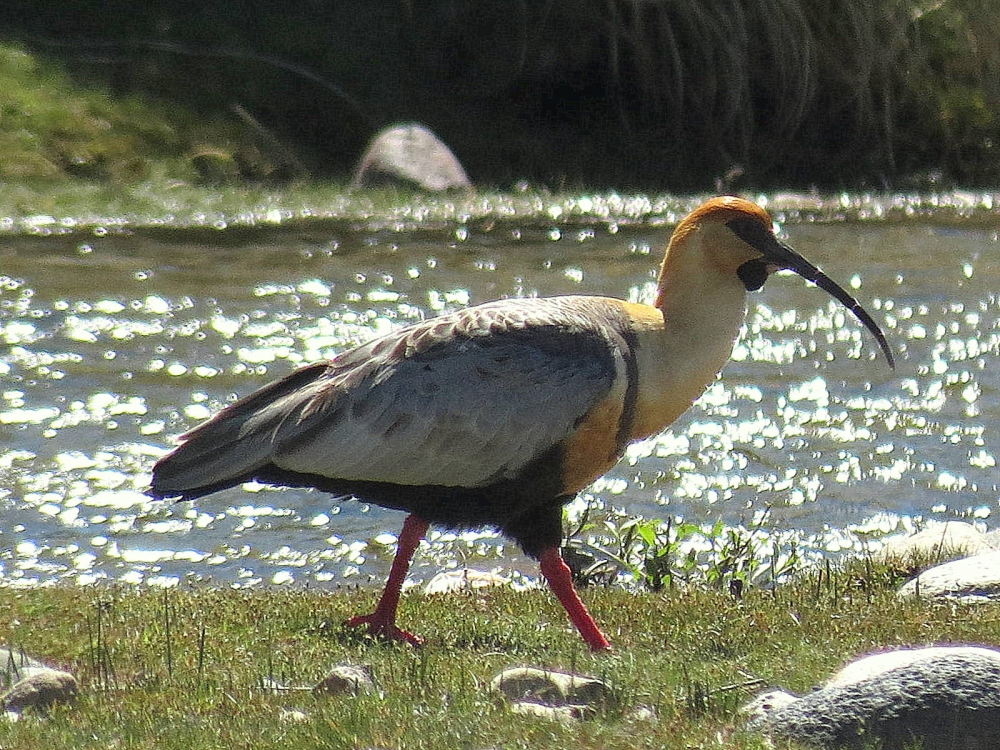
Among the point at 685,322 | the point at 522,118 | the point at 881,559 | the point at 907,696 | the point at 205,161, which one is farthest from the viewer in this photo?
the point at 522,118

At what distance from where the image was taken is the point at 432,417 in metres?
6.80

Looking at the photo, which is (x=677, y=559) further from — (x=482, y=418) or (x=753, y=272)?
(x=482, y=418)

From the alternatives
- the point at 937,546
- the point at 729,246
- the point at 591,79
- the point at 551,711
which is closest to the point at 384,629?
the point at 551,711

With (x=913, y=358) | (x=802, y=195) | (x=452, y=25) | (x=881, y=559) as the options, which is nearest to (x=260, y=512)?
(x=881, y=559)

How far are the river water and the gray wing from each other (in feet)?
6.54

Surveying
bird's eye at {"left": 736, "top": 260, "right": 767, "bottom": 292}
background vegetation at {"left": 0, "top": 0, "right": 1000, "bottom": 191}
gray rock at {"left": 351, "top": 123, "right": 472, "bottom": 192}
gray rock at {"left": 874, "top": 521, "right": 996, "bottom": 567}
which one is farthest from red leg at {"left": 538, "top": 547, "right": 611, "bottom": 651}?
background vegetation at {"left": 0, "top": 0, "right": 1000, "bottom": 191}

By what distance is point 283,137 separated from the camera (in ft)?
57.9

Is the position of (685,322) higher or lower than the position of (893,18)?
lower

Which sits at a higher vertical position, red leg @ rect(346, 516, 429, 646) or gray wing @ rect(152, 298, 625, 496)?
gray wing @ rect(152, 298, 625, 496)

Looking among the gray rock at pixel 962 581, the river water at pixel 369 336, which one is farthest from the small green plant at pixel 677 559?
the gray rock at pixel 962 581

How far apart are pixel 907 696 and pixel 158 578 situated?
4.72 m

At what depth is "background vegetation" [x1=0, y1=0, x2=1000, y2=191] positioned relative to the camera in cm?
1812

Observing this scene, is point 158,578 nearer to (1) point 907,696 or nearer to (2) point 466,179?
(1) point 907,696

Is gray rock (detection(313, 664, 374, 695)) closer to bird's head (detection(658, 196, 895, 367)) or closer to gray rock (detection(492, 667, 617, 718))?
gray rock (detection(492, 667, 617, 718))
